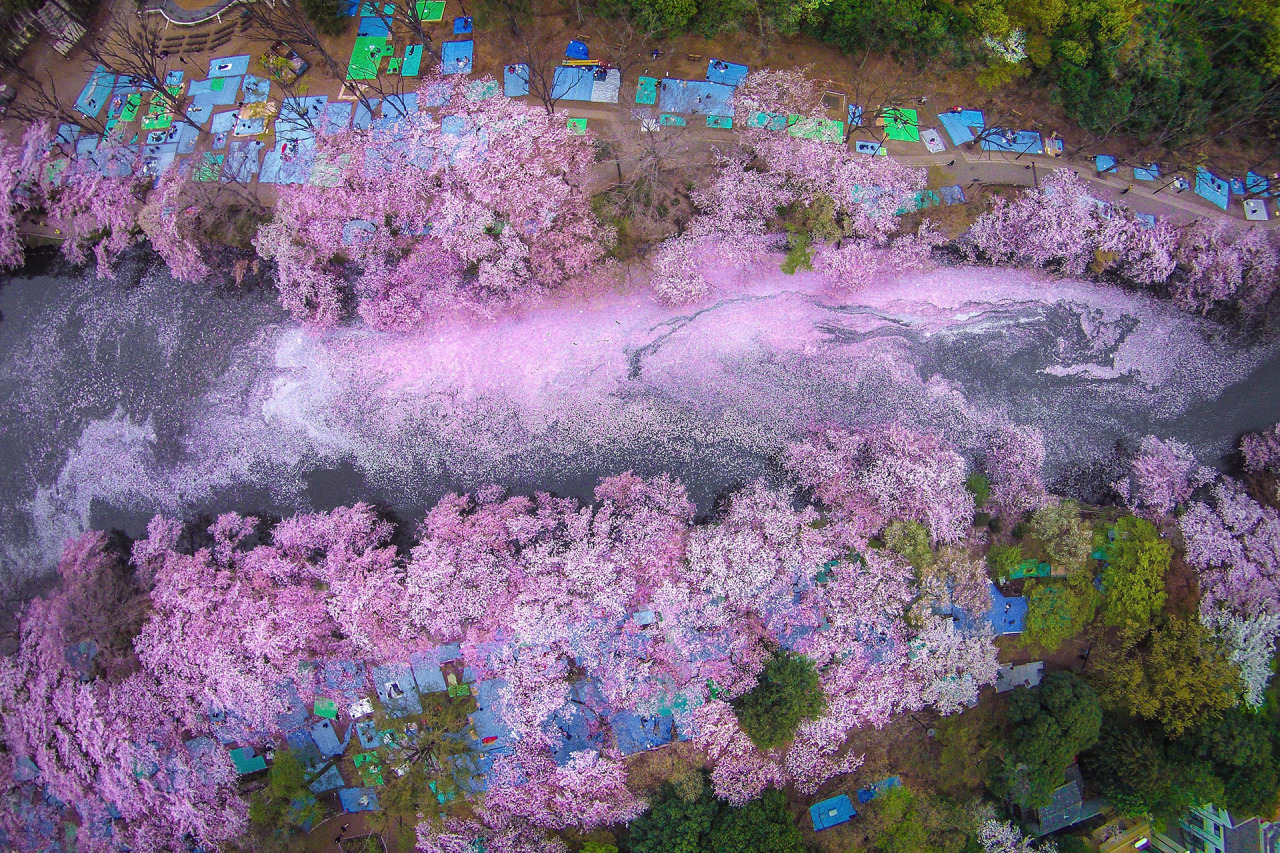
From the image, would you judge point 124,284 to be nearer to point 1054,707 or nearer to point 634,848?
point 634,848

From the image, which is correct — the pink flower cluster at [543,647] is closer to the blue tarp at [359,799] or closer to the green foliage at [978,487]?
the green foliage at [978,487]

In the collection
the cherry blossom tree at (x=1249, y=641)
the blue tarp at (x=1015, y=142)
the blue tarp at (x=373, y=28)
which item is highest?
the blue tarp at (x=373, y=28)

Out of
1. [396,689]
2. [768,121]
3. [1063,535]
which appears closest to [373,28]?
[768,121]

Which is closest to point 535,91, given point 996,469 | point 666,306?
point 666,306

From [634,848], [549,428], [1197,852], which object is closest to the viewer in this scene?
[634,848]

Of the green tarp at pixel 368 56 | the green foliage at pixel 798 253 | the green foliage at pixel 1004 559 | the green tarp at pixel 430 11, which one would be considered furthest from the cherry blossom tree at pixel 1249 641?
the green tarp at pixel 368 56

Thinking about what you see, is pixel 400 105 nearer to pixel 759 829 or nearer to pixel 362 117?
pixel 362 117
